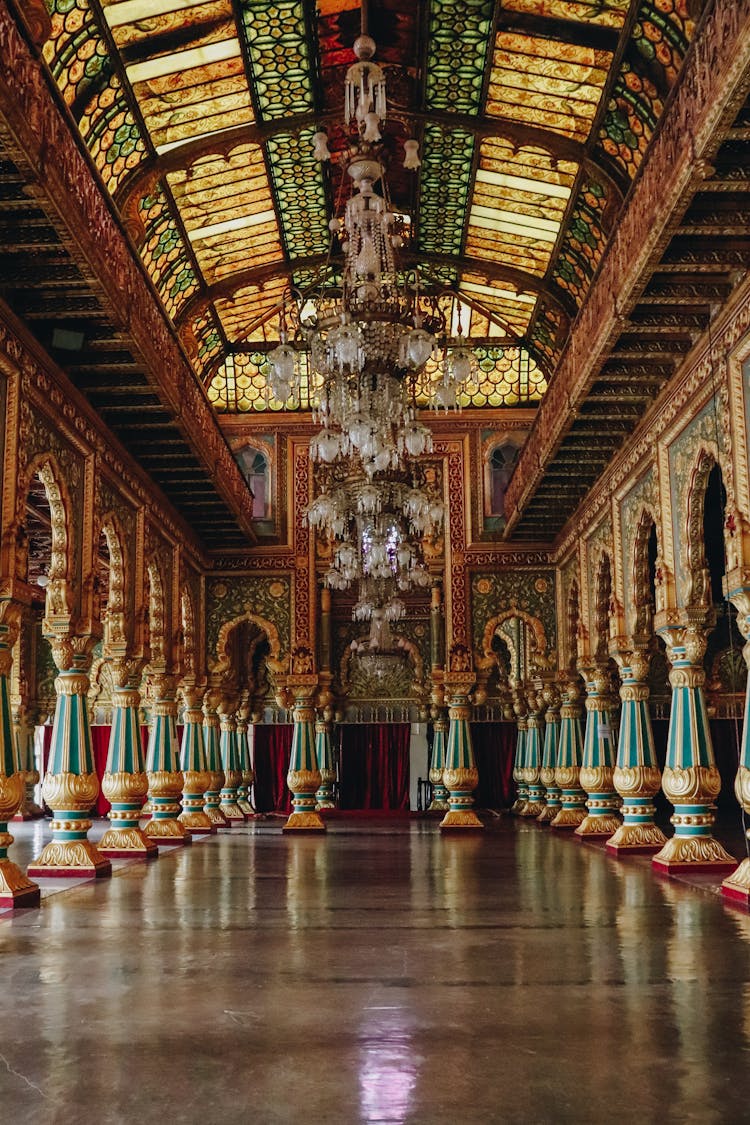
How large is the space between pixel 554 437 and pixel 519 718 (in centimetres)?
1204

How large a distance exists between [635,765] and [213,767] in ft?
32.1

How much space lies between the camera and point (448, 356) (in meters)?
9.99

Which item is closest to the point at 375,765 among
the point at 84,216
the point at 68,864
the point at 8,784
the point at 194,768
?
the point at 194,768

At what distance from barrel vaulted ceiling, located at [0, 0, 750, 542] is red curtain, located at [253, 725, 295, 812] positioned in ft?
40.9

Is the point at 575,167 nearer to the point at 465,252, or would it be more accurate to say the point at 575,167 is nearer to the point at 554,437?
the point at 554,437

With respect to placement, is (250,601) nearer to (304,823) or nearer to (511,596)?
(304,823)

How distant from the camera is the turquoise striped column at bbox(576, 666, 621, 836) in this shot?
15.6 meters

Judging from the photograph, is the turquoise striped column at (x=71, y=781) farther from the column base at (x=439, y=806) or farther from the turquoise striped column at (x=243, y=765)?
the column base at (x=439, y=806)

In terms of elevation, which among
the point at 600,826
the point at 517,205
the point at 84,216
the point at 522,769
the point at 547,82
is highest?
the point at 517,205

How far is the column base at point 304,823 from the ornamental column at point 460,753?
2.09m

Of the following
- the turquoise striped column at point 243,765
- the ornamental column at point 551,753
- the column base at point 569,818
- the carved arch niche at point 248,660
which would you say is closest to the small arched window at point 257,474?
the carved arch niche at point 248,660

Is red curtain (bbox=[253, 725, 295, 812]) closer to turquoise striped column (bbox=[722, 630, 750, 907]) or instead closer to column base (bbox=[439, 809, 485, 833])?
column base (bbox=[439, 809, 485, 833])

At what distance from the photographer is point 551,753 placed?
2059 centimetres

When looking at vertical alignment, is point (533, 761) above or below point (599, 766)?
below
